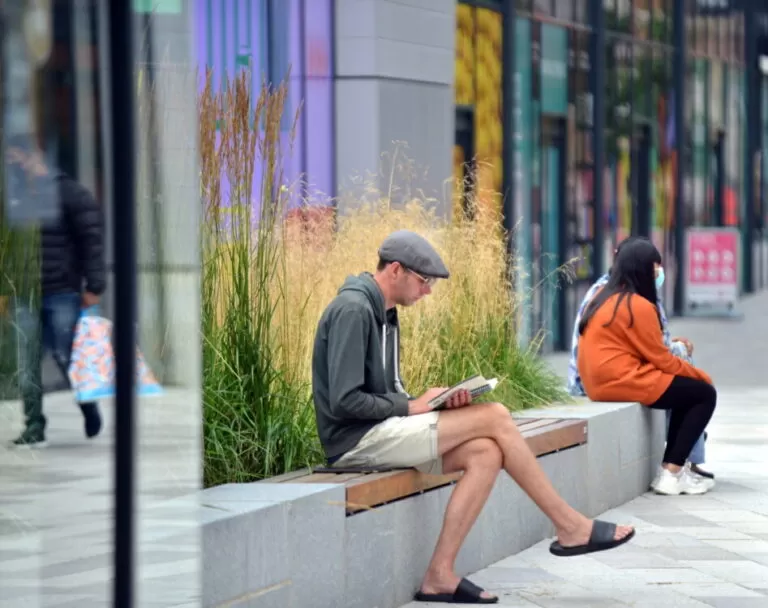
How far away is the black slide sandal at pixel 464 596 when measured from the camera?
6.19m

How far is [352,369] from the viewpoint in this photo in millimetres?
5957

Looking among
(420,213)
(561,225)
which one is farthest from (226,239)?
(561,225)

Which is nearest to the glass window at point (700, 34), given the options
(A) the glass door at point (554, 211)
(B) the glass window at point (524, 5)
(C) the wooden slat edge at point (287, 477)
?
(A) the glass door at point (554, 211)

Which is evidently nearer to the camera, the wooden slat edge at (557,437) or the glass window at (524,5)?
the wooden slat edge at (557,437)

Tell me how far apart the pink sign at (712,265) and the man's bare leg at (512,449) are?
1589 cm

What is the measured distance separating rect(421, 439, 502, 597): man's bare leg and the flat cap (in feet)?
2.04

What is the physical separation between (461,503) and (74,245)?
3.33m

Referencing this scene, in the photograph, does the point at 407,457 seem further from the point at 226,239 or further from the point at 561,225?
the point at 561,225

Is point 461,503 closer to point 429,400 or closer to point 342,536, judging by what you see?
point 429,400

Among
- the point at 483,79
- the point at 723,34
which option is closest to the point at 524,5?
the point at 483,79

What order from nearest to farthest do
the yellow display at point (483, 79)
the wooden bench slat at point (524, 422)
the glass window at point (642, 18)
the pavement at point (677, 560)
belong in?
the pavement at point (677, 560), the wooden bench slat at point (524, 422), the yellow display at point (483, 79), the glass window at point (642, 18)

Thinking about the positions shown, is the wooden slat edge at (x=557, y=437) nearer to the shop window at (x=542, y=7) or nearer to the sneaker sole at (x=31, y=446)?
the sneaker sole at (x=31, y=446)

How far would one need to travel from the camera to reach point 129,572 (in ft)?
10.4

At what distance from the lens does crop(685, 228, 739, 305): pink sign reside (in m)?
22.1
